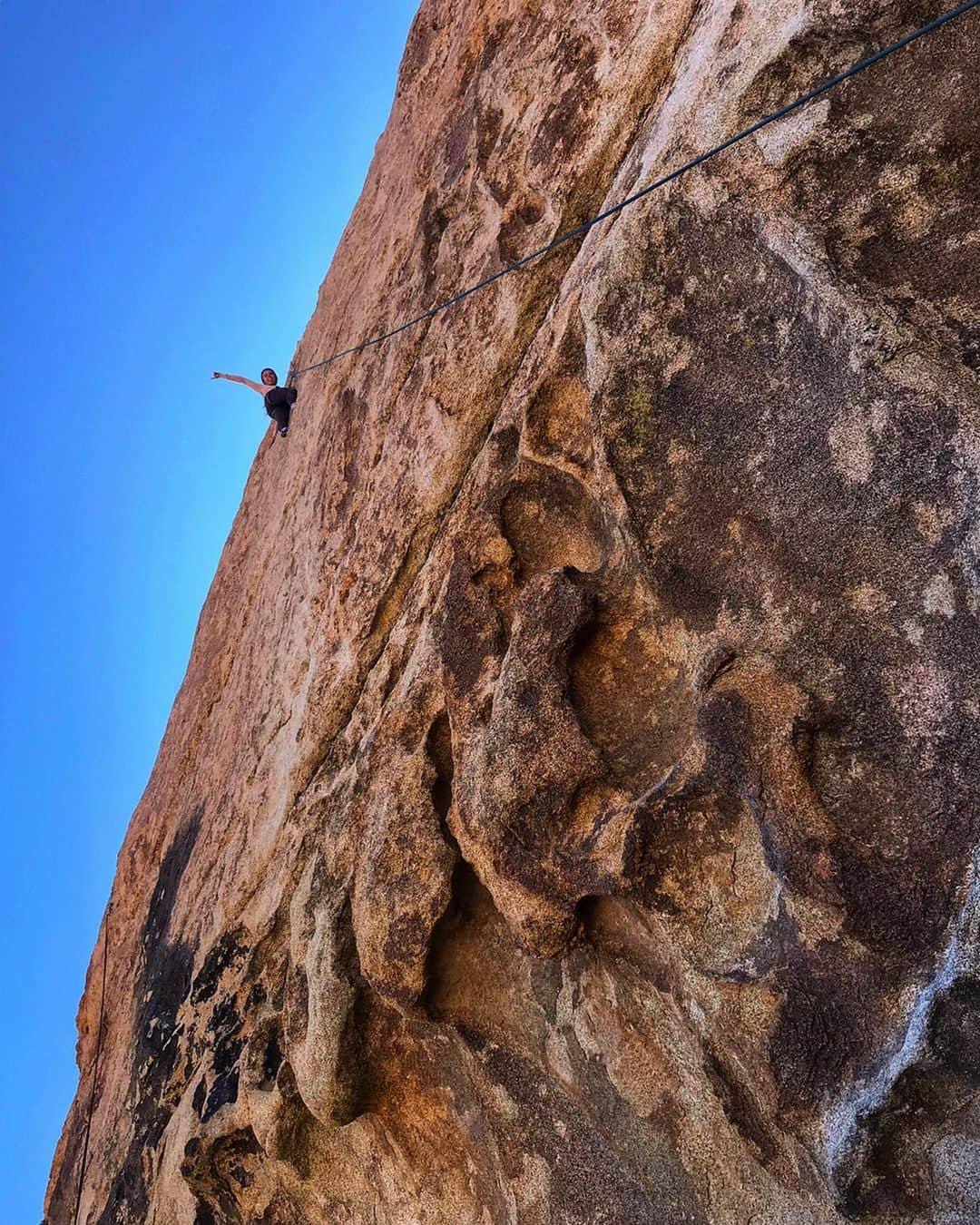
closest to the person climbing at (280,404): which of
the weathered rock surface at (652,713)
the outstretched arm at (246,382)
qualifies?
the outstretched arm at (246,382)

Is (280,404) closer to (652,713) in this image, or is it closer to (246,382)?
(246,382)

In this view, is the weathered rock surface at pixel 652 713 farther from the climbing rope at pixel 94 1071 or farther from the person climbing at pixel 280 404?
the person climbing at pixel 280 404

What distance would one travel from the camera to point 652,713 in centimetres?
362

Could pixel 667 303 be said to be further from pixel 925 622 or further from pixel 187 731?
pixel 187 731

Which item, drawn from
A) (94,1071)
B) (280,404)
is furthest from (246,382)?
(94,1071)

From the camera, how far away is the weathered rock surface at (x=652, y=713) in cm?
291

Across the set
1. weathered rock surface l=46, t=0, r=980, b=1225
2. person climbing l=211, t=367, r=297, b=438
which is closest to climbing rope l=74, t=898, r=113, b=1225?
weathered rock surface l=46, t=0, r=980, b=1225

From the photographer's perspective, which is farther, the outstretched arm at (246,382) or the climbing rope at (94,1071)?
the outstretched arm at (246,382)

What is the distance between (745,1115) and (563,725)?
1.31 meters

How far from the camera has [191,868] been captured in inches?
258

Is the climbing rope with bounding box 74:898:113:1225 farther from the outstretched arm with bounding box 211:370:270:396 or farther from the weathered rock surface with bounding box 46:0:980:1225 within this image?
the outstretched arm with bounding box 211:370:270:396

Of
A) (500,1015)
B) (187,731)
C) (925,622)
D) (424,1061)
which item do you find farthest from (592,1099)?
(187,731)

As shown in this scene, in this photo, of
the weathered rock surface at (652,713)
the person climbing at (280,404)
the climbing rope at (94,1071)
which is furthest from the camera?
the person climbing at (280,404)

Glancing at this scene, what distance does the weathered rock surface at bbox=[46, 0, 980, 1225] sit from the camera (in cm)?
291
